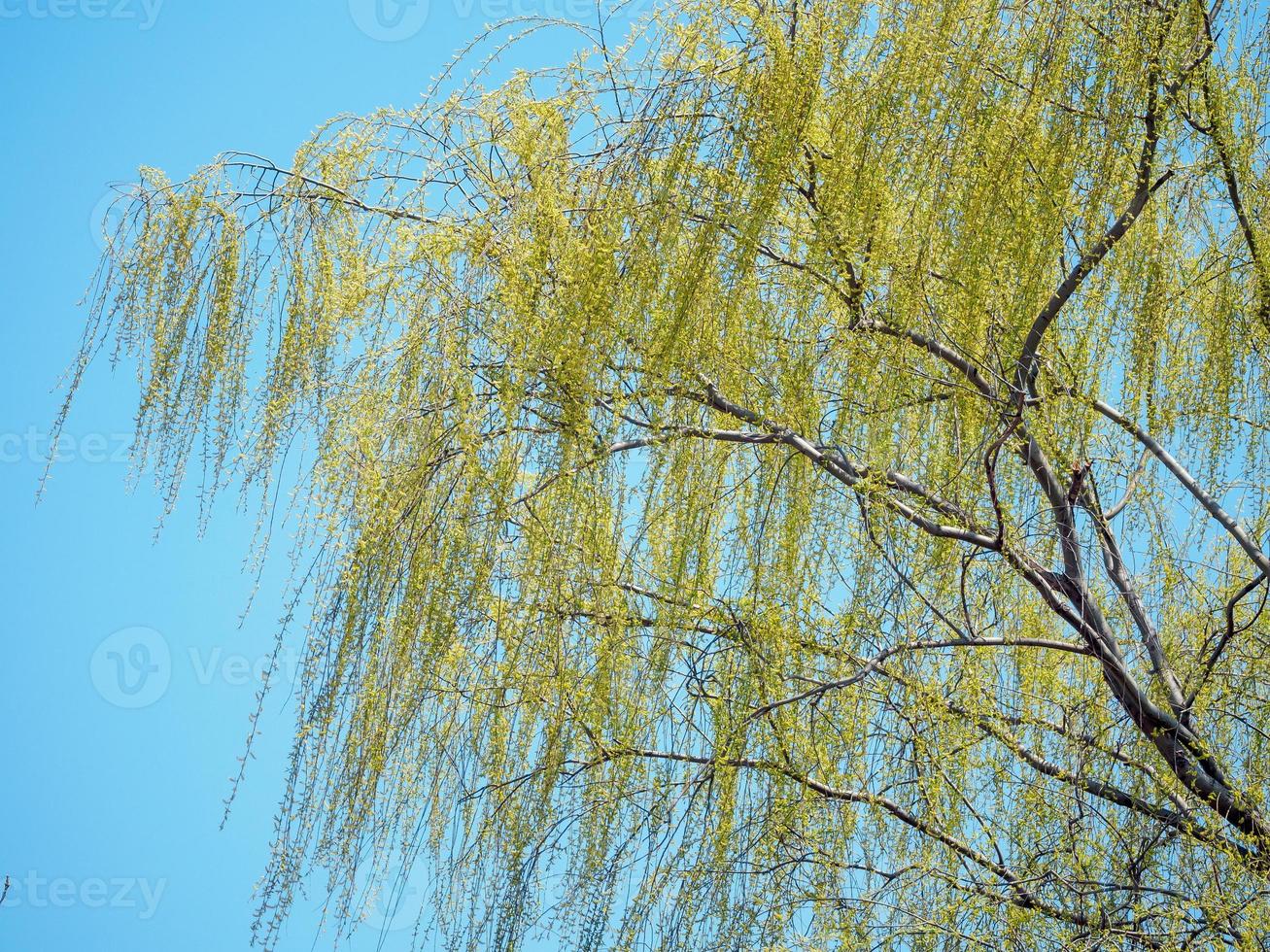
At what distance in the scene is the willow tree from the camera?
2133 mm

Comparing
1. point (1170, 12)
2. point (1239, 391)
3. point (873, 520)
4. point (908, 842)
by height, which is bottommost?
point (908, 842)

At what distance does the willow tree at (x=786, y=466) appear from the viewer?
213 centimetres

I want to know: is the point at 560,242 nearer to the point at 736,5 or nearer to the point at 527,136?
the point at 527,136

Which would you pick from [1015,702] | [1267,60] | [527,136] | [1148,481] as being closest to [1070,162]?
[1267,60]

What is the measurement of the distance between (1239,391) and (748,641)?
1.12m

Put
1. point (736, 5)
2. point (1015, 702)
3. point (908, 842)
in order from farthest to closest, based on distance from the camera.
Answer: point (1015, 702) → point (908, 842) → point (736, 5)

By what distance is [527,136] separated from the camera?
2391 millimetres

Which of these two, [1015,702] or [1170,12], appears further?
[1015,702]

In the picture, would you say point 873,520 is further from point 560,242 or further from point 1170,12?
point 1170,12

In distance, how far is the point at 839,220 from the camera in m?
2.33

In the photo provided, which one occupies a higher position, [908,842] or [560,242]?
[560,242]

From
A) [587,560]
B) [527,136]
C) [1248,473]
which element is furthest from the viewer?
[1248,473]

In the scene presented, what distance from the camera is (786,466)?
2.29 meters

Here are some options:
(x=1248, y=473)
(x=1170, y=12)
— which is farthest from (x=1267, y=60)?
(x=1248, y=473)
